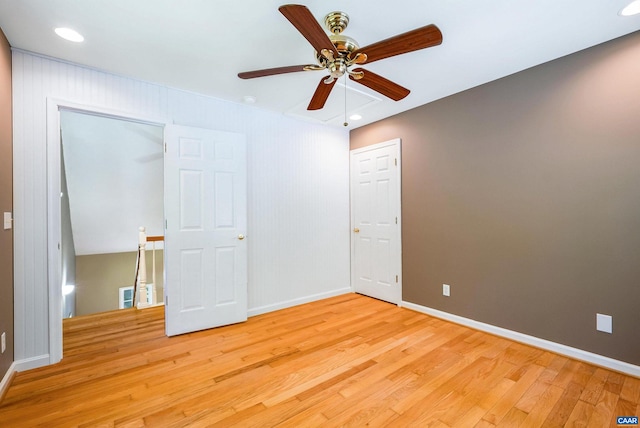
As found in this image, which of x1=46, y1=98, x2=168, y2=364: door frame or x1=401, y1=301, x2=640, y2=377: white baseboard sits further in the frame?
x1=46, y1=98, x2=168, y2=364: door frame

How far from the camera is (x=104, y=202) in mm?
4441

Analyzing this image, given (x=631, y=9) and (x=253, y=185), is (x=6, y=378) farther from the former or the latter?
(x=631, y=9)

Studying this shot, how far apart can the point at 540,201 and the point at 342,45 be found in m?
2.16

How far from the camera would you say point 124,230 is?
4.91m

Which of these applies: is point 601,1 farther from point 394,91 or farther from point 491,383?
point 491,383

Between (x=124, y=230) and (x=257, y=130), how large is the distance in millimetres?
3303

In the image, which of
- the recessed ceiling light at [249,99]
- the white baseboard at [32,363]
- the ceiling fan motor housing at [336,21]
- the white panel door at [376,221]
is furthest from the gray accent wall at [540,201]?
the white baseboard at [32,363]

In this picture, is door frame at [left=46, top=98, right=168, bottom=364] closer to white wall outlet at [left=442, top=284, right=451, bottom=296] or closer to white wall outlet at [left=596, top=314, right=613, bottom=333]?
white wall outlet at [left=442, top=284, right=451, bottom=296]

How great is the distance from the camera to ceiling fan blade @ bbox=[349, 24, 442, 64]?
1504 millimetres

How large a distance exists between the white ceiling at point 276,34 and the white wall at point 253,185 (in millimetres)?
211

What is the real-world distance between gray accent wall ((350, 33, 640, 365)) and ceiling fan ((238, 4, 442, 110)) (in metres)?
1.31

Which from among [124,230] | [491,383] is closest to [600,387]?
[491,383]

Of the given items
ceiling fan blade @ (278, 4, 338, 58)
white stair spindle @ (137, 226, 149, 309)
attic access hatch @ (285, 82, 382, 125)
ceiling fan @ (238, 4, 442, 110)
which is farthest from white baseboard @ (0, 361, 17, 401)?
attic access hatch @ (285, 82, 382, 125)

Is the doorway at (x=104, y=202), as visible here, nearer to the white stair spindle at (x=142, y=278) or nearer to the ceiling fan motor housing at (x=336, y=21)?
the white stair spindle at (x=142, y=278)
